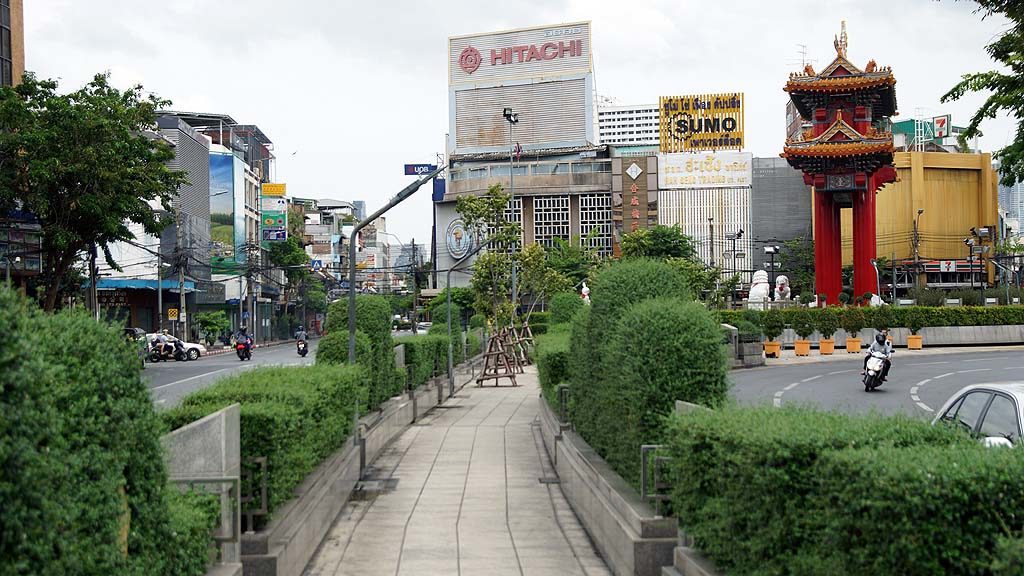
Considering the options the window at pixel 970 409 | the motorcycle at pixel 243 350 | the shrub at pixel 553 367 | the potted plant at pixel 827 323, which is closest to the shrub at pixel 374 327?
the shrub at pixel 553 367

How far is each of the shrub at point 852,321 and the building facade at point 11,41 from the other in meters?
33.0

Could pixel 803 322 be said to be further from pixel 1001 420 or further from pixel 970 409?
pixel 1001 420

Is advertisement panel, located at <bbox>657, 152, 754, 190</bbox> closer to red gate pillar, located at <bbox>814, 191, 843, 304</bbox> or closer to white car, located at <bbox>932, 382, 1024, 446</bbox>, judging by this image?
red gate pillar, located at <bbox>814, 191, 843, 304</bbox>

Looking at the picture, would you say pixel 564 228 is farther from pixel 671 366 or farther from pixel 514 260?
pixel 671 366

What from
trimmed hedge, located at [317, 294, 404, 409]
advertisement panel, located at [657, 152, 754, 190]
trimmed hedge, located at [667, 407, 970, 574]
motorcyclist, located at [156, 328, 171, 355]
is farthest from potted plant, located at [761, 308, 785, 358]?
advertisement panel, located at [657, 152, 754, 190]

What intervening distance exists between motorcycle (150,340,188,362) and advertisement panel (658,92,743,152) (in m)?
57.5

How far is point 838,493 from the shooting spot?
4578 mm

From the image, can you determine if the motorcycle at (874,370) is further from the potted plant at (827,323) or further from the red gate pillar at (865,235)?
the red gate pillar at (865,235)

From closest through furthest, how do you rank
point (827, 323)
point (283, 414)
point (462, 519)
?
point (283, 414)
point (462, 519)
point (827, 323)

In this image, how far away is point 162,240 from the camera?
61.8m

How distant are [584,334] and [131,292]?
178 feet

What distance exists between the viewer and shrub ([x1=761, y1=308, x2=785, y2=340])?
40906mm

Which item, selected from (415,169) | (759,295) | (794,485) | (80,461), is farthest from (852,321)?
(415,169)

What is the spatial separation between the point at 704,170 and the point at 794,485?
84.0 metres
